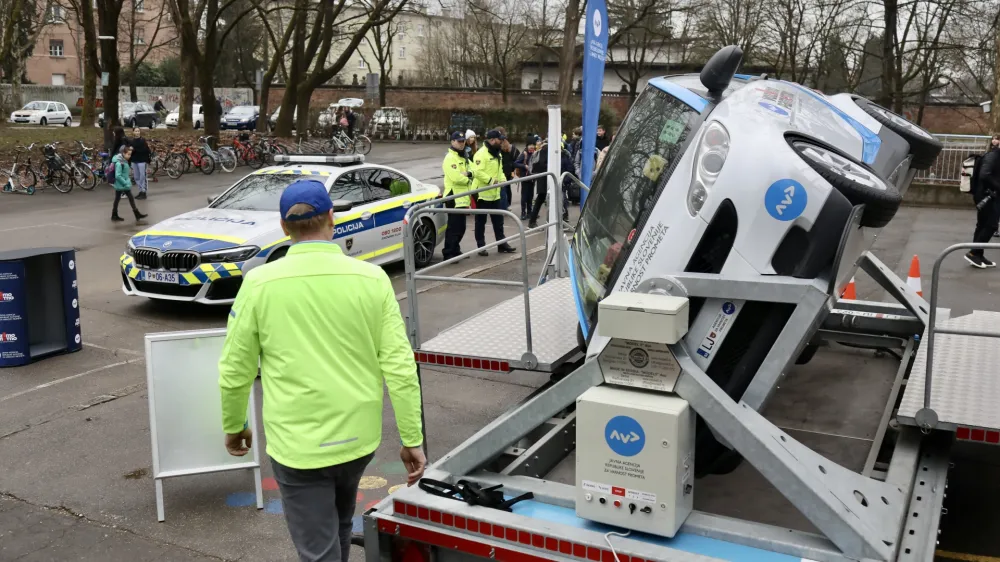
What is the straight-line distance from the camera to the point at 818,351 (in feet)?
18.5

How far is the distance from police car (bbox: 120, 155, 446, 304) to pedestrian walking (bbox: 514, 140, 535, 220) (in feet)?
16.7

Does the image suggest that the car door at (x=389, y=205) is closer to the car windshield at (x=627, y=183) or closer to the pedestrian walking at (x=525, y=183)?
the pedestrian walking at (x=525, y=183)

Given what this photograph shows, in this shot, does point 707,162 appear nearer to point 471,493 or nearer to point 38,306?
point 471,493

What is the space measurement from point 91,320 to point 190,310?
3.50ft

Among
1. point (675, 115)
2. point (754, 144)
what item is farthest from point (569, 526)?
point (675, 115)

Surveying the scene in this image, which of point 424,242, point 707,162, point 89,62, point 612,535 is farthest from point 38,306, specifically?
point 89,62

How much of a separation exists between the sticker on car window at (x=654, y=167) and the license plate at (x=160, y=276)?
24.1ft

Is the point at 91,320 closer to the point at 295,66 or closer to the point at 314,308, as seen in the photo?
the point at 314,308

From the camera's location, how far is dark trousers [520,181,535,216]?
18558mm

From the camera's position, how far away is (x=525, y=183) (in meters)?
18.6

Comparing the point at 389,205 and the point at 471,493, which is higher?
the point at 389,205

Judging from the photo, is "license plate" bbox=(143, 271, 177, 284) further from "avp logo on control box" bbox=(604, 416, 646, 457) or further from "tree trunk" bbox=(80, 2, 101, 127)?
"tree trunk" bbox=(80, 2, 101, 127)

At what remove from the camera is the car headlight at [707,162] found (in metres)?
3.38

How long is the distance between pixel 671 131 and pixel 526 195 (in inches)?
592
